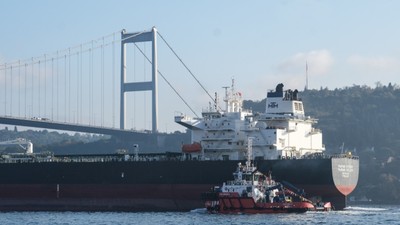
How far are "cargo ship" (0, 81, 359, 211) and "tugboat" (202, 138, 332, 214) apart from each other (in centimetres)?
267

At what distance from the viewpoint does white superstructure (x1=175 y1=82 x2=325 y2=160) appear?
61312 millimetres

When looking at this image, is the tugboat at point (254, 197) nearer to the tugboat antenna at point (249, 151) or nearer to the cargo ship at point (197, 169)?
the tugboat antenna at point (249, 151)

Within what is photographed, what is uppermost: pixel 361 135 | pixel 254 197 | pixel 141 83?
pixel 141 83

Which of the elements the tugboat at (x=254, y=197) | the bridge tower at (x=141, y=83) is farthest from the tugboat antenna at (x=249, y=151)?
the bridge tower at (x=141, y=83)

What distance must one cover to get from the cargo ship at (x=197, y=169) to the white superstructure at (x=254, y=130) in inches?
2.1

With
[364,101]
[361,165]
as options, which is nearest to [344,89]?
[364,101]

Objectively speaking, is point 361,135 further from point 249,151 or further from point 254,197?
point 254,197

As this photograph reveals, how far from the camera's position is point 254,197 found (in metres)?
55.1

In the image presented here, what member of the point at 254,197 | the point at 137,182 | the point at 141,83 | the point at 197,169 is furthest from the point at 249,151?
the point at 141,83

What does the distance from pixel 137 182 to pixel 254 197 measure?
952 centimetres

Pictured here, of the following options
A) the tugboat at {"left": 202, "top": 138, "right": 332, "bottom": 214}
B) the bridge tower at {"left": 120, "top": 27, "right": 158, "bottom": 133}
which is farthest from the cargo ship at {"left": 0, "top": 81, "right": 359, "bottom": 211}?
the bridge tower at {"left": 120, "top": 27, "right": 158, "bottom": 133}

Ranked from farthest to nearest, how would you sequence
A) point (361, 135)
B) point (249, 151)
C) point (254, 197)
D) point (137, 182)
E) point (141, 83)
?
point (361, 135) < point (141, 83) < point (137, 182) < point (249, 151) < point (254, 197)

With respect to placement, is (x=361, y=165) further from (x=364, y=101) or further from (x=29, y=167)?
(x=29, y=167)

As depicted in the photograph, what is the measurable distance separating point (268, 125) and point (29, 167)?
13.9 meters
